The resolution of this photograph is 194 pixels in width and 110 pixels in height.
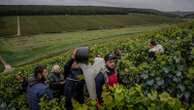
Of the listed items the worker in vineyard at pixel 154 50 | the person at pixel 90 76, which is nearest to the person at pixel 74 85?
the person at pixel 90 76

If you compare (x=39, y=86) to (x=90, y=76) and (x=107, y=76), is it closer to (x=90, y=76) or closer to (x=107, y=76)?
(x=90, y=76)

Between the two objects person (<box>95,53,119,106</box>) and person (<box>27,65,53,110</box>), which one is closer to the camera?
person (<box>27,65,53,110</box>)

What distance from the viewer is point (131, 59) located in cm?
1384

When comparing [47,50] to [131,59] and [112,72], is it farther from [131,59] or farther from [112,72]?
[112,72]

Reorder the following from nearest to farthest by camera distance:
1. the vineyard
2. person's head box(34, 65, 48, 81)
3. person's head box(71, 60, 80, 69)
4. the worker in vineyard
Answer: the vineyard
person's head box(71, 60, 80, 69)
person's head box(34, 65, 48, 81)
the worker in vineyard

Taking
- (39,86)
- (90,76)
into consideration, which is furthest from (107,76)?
(39,86)

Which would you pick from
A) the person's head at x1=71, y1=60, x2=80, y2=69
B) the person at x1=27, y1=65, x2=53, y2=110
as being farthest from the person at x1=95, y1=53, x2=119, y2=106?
the person at x1=27, y1=65, x2=53, y2=110

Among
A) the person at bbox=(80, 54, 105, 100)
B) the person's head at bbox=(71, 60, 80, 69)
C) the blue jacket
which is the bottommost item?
the blue jacket

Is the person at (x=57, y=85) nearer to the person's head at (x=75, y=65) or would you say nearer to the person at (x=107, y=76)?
the person's head at (x=75, y=65)

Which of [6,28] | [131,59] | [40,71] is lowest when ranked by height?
[6,28]

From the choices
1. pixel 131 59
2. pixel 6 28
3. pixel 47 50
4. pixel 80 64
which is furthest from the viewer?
pixel 6 28

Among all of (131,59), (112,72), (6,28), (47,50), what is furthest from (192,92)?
(6,28)

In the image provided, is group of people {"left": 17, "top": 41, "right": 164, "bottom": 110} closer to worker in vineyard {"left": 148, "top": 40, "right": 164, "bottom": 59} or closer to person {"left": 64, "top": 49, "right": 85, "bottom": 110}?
person {"left": 64, "top": 49, "right": 85, "bottom": 110}

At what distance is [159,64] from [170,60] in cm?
89
